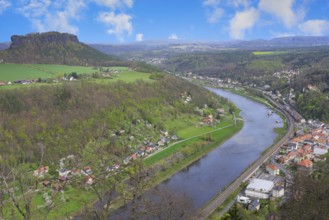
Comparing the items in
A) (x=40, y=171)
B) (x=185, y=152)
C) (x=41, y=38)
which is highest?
(x=41, y=38)

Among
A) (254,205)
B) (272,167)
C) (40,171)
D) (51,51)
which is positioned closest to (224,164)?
(272,167)

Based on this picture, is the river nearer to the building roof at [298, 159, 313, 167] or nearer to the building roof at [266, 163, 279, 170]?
the building roof at [266, 163, 279, 170]

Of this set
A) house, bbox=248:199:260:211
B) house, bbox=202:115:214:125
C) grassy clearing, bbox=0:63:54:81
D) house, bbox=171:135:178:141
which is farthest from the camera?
grassy clearing, bbox=0:63:54:81

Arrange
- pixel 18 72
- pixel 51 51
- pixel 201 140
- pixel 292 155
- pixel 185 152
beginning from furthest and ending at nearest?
pixel 51 51 → pixel 18 72 → pixel 201 140 → pixel 185 152 → pixel 292 155

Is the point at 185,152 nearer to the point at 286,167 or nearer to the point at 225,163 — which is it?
the point at 225,163

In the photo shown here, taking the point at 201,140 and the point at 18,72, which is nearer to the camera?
the point at 201,140

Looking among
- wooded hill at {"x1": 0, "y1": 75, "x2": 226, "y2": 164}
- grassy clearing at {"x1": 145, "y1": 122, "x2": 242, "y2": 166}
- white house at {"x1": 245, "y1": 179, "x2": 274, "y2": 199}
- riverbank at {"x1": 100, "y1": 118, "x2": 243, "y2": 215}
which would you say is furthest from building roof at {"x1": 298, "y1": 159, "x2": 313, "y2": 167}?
wooded hill at {"x1": 0, "y1": 75, "x2": 226, "y2": 164}
